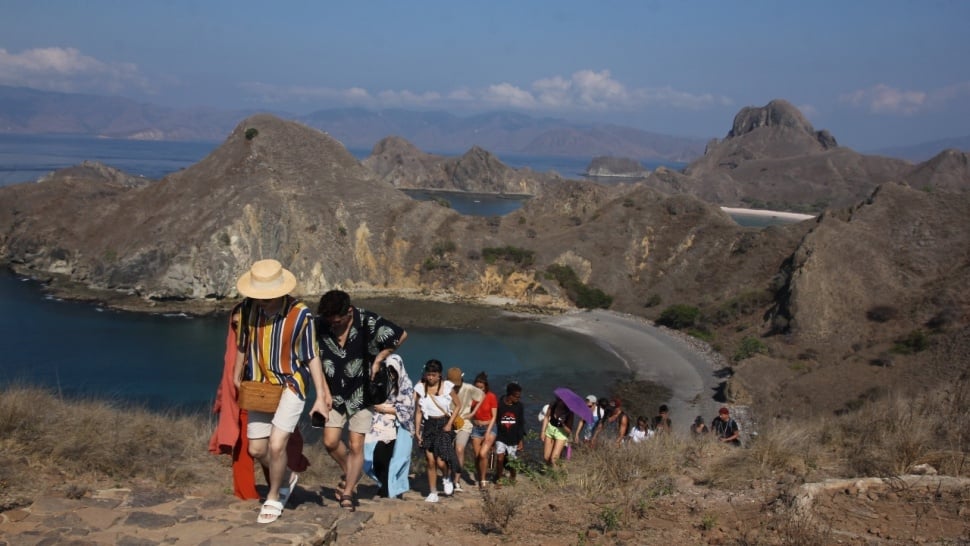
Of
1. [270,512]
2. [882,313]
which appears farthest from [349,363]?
[882,313]

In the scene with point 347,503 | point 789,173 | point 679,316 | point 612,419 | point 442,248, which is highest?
point 789,173

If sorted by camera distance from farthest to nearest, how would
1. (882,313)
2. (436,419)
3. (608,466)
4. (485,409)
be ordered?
(882,313), (485,409), (436,419), (608,466)

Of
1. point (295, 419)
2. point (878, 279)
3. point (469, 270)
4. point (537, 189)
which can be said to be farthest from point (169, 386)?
point (537, 189)

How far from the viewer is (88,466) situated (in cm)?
645

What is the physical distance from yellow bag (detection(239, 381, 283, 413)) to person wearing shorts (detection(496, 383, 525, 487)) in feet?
12.4

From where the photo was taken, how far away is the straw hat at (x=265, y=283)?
16.2 ft

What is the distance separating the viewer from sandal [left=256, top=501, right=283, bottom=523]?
504 centimetres

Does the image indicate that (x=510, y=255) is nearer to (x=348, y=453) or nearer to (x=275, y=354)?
(x=348, y=453)

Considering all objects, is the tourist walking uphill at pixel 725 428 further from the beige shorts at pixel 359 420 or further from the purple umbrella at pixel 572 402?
the beige shorts at pixel 359 420

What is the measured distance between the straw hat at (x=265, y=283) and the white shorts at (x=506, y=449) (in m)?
4.17

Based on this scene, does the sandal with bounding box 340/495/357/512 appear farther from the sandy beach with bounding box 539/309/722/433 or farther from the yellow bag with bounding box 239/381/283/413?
the sandy beach with bounding box 539/309/722/433

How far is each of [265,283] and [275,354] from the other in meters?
0.52

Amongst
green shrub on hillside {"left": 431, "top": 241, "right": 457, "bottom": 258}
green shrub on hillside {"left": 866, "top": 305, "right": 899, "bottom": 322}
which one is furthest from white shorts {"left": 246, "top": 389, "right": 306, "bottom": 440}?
green shrub on hillside {"left": 431, "top": 241, "right": 457, "bottom": 258}

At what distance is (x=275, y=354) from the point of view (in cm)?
505
